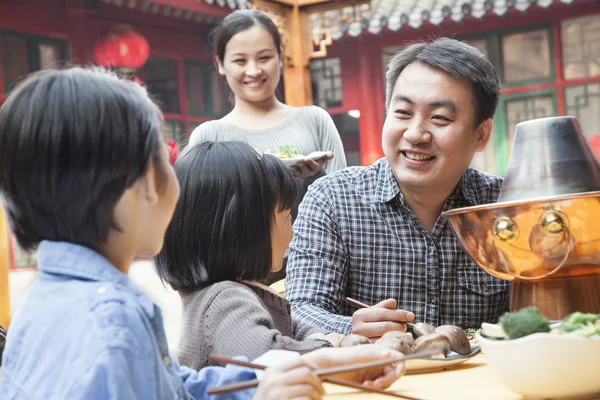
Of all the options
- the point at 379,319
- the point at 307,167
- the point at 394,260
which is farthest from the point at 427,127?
the point at 307,167

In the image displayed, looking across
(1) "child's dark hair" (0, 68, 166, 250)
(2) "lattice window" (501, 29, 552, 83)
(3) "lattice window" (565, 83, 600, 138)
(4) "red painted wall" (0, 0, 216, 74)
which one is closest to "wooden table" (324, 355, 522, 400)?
(1) "child's dark hair" (0, 68, 166, 250)

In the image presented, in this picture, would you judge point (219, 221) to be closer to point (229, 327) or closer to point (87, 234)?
point (229, 327)

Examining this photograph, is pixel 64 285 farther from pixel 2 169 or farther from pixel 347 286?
pixel 347 286

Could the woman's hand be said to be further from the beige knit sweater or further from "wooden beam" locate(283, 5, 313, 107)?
"wooden beam" locate(283, 5, 313, 107)

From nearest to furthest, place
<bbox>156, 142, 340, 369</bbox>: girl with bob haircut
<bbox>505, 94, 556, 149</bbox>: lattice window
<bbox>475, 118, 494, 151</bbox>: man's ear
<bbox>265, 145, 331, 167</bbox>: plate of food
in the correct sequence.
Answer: <bbox>156, 142, 340, 369</bbox>: girl with bob haircut < <bbox>475, 118, 494, 151</bbox>: man's ear < <bbox>265, 145, 331, 167</bbox>: plate of food < <bbox>505, 94, 556, 149</bbox>: lattice window

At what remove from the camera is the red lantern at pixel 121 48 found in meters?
9.81

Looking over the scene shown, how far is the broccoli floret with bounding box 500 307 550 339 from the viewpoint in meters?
1.40

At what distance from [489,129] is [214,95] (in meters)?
9.45

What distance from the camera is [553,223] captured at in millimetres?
1663

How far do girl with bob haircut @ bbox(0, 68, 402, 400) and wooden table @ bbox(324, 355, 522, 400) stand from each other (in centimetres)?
A: 28

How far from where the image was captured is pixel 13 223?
1.35 metres

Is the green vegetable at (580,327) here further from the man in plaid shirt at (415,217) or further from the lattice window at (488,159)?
the lattice window at (488,159)

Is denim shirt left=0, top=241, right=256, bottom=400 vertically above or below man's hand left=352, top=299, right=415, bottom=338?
above

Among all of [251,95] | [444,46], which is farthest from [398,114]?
[251,95]
